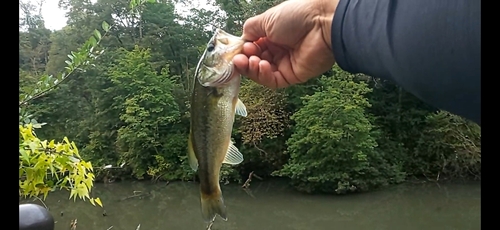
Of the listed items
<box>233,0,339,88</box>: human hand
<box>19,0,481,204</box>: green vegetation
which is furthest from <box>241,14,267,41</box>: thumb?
<box>19,0,481,204</box>: green vegetation

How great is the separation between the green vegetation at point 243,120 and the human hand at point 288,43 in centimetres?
835

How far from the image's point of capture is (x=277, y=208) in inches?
358

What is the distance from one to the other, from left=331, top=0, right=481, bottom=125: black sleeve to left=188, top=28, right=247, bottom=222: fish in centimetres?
33

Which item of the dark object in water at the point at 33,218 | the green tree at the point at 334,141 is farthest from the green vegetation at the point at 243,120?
the dark object in water at the point at 33,218

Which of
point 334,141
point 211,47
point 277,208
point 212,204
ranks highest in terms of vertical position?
point 211,47

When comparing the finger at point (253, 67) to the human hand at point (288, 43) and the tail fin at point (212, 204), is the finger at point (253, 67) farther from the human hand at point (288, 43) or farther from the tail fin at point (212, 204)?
the tail fin at point (212, 204)

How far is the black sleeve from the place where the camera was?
51cm

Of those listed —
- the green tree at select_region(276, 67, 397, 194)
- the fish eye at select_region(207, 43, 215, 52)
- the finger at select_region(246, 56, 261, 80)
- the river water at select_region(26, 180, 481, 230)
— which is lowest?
the river water at select_region(26, 180, 481, 230)

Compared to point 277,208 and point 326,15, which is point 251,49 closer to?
point 326,15

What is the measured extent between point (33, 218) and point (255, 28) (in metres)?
0.54

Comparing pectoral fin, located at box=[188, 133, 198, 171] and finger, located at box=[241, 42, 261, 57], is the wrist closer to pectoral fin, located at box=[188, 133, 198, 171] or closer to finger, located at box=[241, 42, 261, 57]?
finger, located at box=[241, 42, 261, 57]

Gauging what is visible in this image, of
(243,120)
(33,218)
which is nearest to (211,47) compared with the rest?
(33,218)
